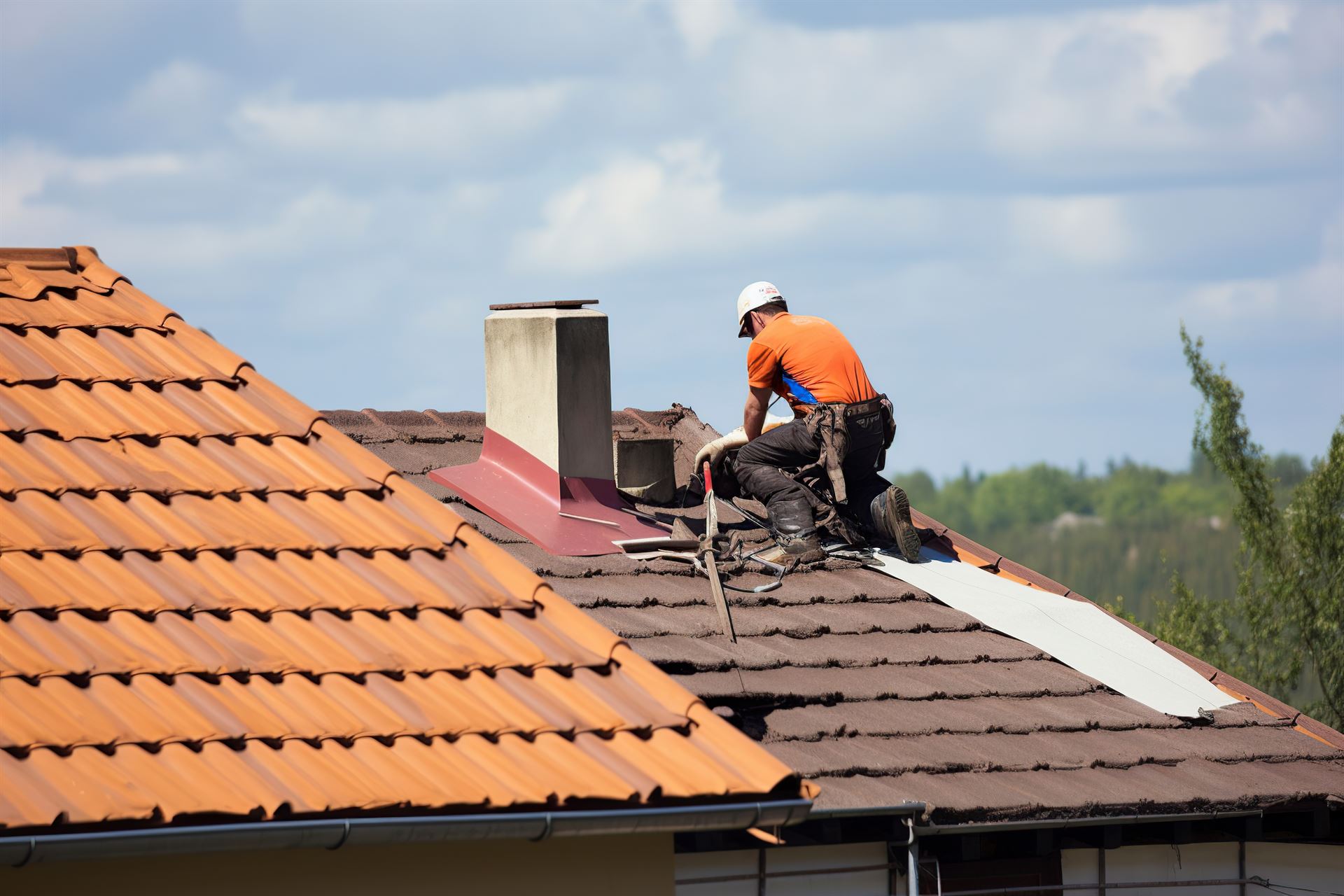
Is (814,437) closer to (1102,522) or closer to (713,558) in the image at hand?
(713,558)

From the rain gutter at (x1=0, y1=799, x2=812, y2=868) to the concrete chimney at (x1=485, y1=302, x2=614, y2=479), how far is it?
174 inches

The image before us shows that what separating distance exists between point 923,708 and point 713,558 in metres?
1.57

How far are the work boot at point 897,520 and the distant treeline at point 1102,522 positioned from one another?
6762 centimetres

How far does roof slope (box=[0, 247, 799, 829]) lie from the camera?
4246 millimetres

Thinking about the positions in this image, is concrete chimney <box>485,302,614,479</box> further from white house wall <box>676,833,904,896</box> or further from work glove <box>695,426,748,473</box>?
white house wall <box>676,833,904,896</box>

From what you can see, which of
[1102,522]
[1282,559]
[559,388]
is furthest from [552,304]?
[1102,522]

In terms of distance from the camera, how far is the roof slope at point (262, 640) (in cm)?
425

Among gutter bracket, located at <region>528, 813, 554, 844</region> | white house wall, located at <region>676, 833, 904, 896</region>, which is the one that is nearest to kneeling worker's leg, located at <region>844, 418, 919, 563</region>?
white house wall, located at <region>676, 833, 904, 896</region>

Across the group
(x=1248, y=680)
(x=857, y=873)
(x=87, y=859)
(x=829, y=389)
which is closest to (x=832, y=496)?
(x=829, y=389)

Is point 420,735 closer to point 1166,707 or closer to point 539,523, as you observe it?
point 539,523

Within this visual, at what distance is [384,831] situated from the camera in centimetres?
421

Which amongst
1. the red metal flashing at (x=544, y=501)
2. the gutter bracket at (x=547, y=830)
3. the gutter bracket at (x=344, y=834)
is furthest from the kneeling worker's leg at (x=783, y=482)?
the gutter bracket at (x=344, y=834)

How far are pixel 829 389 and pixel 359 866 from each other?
5191 millimetres

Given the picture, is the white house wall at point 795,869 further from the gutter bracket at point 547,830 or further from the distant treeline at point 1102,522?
the distant treeline at point 1102,522
